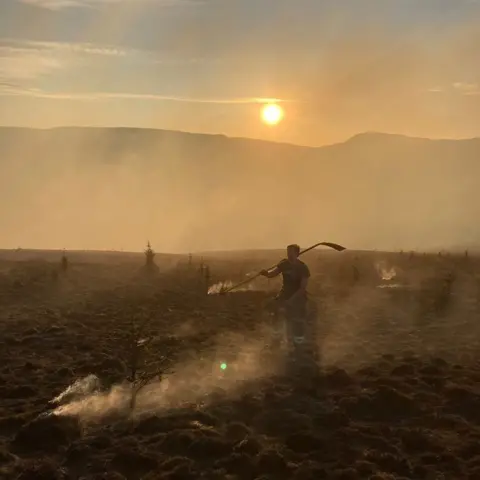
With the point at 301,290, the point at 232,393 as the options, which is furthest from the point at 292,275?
the point at 232,393

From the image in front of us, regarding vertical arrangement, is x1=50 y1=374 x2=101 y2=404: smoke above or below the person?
below

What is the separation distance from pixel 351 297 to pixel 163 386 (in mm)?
7578

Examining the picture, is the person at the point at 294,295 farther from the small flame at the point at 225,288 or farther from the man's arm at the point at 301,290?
the small flame at the point at 225,288

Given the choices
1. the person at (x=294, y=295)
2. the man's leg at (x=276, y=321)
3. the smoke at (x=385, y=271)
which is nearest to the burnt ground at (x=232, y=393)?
the man's leg at (x=276, y=321)

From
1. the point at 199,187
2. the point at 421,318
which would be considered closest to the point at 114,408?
the point at 421,318

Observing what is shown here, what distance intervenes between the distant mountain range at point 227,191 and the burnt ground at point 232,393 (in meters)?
38.0

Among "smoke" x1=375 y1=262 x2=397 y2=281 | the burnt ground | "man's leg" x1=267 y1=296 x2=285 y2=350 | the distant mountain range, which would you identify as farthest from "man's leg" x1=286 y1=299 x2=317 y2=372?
the distant mountain range

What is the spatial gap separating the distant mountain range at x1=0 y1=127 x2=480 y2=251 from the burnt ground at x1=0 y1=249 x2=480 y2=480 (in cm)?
3798

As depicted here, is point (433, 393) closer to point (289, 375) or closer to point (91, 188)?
point (289, 375)

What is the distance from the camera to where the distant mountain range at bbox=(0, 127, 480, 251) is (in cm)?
6216

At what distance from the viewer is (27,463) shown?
591cm

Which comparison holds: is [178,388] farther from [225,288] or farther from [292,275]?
[225,288]

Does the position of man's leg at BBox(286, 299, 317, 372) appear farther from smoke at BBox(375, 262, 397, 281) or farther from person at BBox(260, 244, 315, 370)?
smoke at BBox(375, 262, 397, 281)

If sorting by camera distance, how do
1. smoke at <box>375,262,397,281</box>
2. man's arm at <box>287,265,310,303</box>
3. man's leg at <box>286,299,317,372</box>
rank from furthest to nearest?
smoke at <box>375,262,397,281</box> → man's arm at <box>287,265,310,303</box> → man's leg at <box>286,299,317,372</box>
